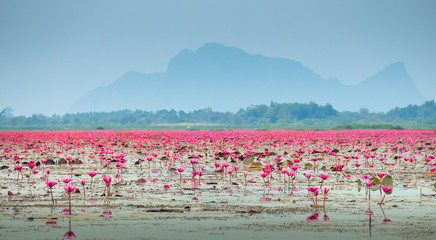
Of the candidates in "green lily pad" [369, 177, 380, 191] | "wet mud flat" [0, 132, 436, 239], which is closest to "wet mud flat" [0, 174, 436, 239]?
"wet mud flat" [0, 132, 436, 239]

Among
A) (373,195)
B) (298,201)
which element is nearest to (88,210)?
(298,201)

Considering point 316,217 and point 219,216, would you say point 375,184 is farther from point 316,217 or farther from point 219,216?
point 219,216

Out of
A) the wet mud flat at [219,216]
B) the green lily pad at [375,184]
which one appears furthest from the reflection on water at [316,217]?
the green lily pad at [375,184]

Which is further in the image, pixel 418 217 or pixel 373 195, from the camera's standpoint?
pixel 373 195

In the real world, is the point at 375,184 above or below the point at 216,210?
above

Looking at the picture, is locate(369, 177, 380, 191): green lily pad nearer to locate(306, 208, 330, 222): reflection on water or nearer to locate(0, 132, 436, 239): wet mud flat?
locate(0, 132, 436, 239): wet mud flat

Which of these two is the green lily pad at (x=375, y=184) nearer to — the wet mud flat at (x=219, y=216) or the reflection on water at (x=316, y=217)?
the wet mud flat at (x=219, y=216)

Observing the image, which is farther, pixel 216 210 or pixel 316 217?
pixel 216 210

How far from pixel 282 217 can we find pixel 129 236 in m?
2.34

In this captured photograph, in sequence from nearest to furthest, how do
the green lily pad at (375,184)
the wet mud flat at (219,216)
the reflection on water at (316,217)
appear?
the wet mud flat at (219,216) < the reflection on water at (316,217) < the green lily pad at (375,184)

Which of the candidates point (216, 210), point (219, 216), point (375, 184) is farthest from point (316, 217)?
point (375, 184)

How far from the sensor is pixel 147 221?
6.66 meters

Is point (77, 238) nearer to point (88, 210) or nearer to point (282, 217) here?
point (88, 210)

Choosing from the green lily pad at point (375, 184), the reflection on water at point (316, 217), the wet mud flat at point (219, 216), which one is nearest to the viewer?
the wet mud flat at point (219, 216)
